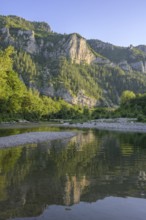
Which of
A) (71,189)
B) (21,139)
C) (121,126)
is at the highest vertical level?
(71,189)

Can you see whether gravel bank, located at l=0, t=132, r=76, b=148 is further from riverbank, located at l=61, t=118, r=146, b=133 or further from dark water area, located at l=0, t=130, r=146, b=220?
riverbank, located at l=61, t=118, r=146, b=133

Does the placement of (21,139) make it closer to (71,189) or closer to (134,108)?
(71,189)

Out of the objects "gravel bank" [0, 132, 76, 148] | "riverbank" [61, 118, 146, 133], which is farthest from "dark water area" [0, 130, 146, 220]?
"riverbank" [61, 118, 146, 133]

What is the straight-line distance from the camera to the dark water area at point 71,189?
36.4 ft

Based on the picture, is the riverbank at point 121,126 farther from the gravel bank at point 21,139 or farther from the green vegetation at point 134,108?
the gravel bank at point 21,139

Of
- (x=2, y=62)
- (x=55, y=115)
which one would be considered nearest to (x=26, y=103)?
(x=2, y=62)

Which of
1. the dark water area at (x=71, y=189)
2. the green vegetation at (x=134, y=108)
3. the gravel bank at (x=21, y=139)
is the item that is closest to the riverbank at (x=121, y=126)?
→ the green vegetation at (x=134, y=108)

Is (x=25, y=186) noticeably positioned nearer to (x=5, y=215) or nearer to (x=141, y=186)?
(x=5, y=215)

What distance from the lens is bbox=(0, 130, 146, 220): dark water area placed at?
436 inches

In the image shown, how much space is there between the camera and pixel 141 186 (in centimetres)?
1558

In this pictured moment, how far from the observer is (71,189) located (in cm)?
1478

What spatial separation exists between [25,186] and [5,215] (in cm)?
443

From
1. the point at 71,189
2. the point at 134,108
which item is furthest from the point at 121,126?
the point at 71,189

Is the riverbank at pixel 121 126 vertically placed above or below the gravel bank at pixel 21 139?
below
